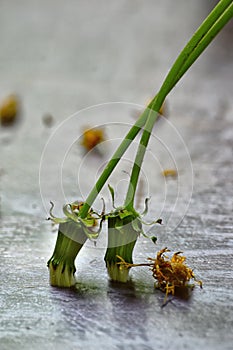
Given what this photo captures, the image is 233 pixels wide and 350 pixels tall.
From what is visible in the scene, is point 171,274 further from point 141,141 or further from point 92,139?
point 92,139

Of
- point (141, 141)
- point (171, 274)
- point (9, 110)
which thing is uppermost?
point (9, 110)

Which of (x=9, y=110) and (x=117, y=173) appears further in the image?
(x=9, y=110)

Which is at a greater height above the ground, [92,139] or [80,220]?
[92,139]

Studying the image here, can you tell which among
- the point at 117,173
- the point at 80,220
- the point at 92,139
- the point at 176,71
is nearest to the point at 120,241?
the point at 80,220

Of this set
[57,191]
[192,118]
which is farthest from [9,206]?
[192,118]

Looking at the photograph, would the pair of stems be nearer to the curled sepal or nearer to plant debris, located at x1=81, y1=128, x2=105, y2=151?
the curled sepal

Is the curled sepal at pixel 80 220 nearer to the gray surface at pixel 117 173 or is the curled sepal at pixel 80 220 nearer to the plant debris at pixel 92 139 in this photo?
the gray surface at pixel 117 173

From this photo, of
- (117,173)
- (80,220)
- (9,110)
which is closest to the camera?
(80,220)

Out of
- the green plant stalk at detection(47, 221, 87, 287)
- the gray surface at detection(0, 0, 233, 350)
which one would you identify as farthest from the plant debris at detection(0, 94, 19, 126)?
the green plant stalk at detection(47, 221, 87, 287)
